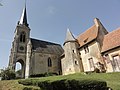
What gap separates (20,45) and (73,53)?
53.7 ft

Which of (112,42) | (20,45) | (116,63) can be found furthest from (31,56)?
(116,63)

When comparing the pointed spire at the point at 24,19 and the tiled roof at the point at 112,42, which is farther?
the pointed spire at the point at 24,19

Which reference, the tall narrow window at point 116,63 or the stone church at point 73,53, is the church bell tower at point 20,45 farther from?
the tall narrow window at point 116,63

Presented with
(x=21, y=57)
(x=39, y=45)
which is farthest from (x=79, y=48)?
(x=21, y=57)

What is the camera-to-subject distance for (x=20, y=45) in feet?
116

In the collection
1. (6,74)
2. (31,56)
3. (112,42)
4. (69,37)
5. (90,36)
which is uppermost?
(69,37)

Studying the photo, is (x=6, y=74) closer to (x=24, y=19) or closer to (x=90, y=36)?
(x=90, y=36)

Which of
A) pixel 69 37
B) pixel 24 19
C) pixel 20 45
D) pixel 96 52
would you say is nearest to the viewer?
pixel 96 52

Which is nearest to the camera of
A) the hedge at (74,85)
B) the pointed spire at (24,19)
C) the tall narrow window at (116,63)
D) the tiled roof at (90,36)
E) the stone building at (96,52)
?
the hedge at (74,85)

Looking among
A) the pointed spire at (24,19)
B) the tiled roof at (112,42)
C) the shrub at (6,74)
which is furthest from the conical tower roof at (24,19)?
the tiled roof at (112,42)

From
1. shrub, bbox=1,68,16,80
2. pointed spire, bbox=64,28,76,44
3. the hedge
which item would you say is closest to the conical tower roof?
pointed spire, bbox=64,28,76,44

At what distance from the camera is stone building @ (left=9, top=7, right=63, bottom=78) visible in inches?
1214

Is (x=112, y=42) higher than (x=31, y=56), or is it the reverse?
(x=112, y=42)

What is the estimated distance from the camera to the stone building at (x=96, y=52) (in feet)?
67.1
